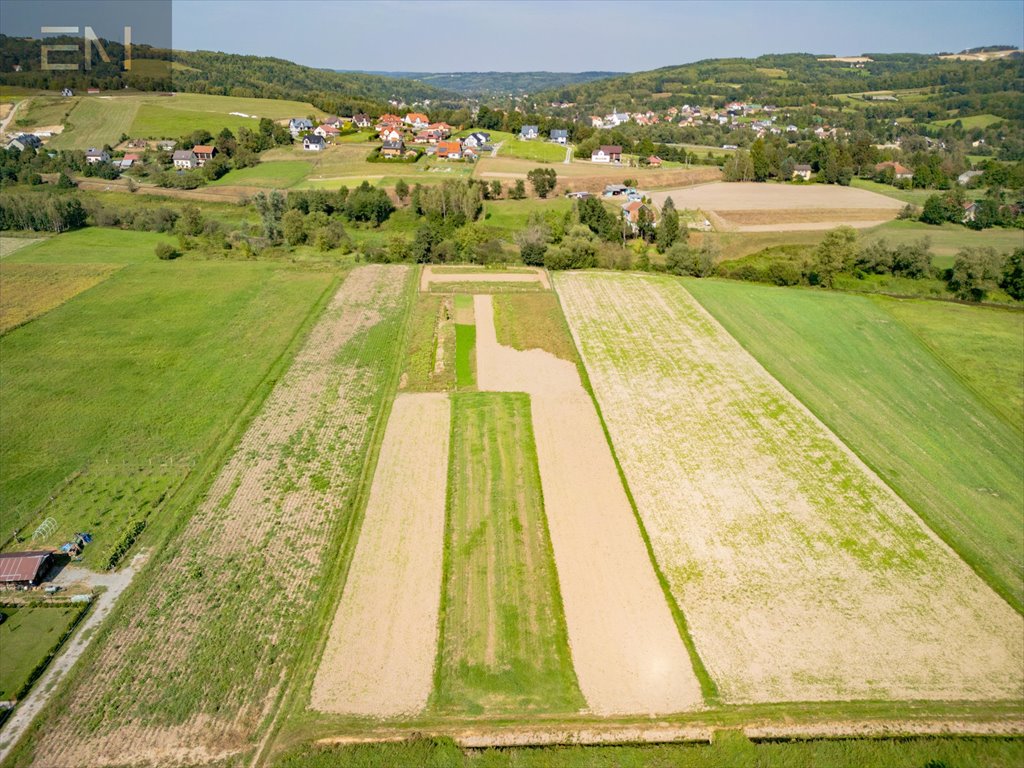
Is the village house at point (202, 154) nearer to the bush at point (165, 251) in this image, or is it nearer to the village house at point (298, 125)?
the village house at point (298, 125)

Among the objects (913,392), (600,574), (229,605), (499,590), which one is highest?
(913,392)

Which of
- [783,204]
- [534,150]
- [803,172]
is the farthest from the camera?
[534,150]

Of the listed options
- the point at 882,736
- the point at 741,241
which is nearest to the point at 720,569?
the point at 882,736

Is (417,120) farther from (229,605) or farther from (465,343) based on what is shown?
(229,605)

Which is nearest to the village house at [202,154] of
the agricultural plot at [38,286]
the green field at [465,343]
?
the agricultural plot at [38,286]

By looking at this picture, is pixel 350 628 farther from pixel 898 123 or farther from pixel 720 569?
pixel 898 123

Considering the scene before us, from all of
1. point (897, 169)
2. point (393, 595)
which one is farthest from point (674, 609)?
point (897, 169)

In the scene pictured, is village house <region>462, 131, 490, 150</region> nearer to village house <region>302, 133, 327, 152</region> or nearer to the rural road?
village house <region>302, 133, 327, 152</region>
